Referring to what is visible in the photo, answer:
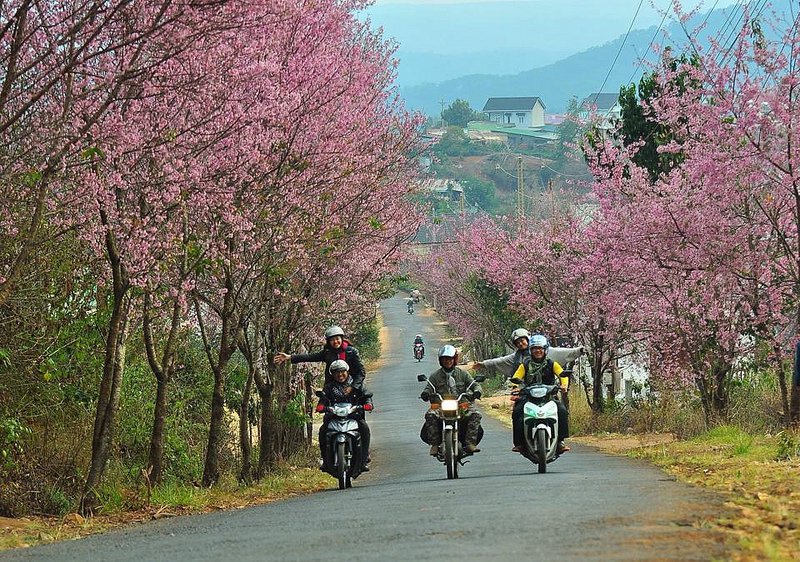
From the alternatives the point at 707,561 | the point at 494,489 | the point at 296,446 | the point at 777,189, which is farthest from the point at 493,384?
the point at 707,561

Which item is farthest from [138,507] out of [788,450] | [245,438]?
[245,438]

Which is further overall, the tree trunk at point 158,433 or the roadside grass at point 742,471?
the tree trunk at point 158,433

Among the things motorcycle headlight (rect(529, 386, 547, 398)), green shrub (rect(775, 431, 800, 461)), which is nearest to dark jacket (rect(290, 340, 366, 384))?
motorcycle headlight (rect(529, 386, 547, 398))

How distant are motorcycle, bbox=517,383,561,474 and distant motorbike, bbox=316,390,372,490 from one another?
2.05 meters

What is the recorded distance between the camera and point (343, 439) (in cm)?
1559

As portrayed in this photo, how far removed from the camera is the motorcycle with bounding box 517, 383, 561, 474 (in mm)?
15461

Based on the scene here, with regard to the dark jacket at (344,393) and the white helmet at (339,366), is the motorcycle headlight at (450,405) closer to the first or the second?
the dark jacket at (344,393)

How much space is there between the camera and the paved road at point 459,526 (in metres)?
7.84

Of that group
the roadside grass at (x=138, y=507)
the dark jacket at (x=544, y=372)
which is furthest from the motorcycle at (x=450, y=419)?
the roadside grass at (x=138, y=507)

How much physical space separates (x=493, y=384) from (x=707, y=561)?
58002mm

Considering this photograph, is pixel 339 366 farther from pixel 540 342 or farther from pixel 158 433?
pixel 158 433

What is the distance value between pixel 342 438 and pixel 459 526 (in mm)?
6553

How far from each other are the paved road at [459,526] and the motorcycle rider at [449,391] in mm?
1057

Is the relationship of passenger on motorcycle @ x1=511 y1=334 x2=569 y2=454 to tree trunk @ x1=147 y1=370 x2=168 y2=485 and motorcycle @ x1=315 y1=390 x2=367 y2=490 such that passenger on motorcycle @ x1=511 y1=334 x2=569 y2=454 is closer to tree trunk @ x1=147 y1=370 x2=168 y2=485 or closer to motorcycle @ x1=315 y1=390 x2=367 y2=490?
motorcycle @ x1=315 y1=390 x2=367 y2=490
